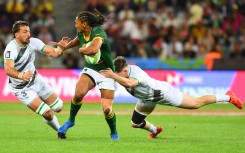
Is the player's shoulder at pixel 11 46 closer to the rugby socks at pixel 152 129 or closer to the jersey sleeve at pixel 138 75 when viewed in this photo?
the jersey sleeve at pixel 138 75

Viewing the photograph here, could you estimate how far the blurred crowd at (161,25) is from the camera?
29.0m

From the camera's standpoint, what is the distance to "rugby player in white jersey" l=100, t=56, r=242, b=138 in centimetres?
1388

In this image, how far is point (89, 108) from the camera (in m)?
23.4

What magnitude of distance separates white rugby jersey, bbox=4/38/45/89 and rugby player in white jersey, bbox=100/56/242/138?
1.83 meters

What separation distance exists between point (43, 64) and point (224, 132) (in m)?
12.5

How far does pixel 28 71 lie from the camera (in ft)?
46.2

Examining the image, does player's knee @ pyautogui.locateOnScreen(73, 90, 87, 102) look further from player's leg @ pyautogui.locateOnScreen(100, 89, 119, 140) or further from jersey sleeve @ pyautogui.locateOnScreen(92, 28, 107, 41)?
jersey sleeve @ pyautogui.locateOnScreen(92, 28, 107, 41)

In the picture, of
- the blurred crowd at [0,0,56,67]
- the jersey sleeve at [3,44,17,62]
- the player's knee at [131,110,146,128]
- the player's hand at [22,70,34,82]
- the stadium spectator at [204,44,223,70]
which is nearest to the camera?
the player's hand at [22,70,34,82]

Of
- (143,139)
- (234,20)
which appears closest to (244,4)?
(234,20)

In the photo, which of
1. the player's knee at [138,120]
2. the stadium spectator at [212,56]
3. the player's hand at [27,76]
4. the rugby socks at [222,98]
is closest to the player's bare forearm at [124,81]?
the player's knee at [138,120]

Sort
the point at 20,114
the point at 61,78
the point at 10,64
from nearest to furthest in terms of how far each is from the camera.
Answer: the point at 10,64 → the point at 20,114 → the point at 61,78

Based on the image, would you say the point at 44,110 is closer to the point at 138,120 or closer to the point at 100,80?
the point at 100,80

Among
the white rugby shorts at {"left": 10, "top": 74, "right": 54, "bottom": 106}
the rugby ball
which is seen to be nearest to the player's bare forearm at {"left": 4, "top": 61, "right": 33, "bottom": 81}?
the white rugby shorts at {"left": 10, "top": 74, "right": 54, "bottom": 106}

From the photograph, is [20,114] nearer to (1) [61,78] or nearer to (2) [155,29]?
(1) [61,78]
